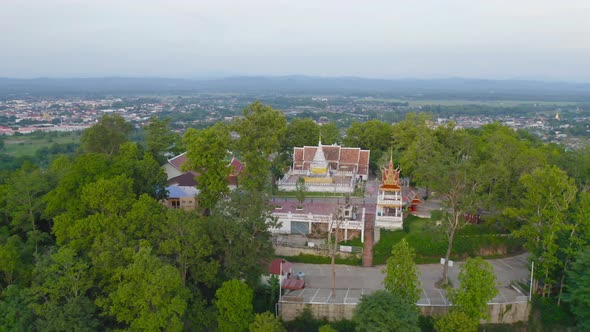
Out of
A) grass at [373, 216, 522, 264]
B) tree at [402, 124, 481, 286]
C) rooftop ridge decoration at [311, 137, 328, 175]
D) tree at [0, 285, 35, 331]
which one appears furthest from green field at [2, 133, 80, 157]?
grass at [373, 216, 522, 264]

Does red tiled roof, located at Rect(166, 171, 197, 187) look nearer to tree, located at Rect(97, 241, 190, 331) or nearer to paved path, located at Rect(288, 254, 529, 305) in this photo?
paved path, located at Rect(288, 254, 529, 305)

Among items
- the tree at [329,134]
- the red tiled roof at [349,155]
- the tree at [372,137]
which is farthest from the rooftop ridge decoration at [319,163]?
the tree at [372,137]

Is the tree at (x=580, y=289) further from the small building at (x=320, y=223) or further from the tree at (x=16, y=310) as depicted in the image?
the tree at (x=16, y=310)

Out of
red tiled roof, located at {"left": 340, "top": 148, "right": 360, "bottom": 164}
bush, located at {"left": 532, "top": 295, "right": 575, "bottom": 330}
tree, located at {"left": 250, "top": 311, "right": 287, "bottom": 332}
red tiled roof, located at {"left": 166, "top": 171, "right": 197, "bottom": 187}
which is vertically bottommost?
bush, located at {"left": 532, "top": 295, "right": 575, "bottom": 330}

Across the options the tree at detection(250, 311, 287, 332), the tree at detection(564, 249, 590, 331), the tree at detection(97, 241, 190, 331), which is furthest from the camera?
the tree at detection(564, 249, 590, 331)

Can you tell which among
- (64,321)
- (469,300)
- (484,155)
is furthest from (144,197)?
(484,155)

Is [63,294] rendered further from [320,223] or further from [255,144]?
[320,223]

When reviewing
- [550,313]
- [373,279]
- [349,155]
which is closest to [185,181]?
[349,155]
